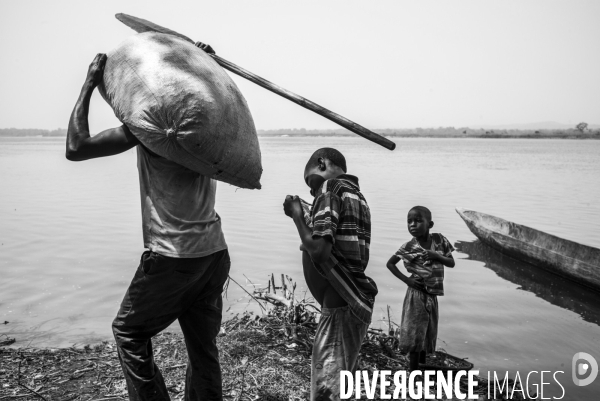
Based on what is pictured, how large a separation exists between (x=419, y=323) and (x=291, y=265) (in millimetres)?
3859

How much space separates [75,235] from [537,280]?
761 cm

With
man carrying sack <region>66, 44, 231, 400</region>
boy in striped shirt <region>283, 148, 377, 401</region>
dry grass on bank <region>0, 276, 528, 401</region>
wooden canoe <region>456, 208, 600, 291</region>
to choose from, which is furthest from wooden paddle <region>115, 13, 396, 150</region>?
wooden canoe <region>456, 208, 600, 291</region>

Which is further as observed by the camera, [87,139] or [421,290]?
[421,290]

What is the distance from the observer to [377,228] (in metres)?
9.74

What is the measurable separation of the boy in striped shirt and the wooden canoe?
571 cm

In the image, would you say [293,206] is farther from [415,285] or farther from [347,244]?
[415,285]

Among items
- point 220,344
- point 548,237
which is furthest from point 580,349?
point 220,344

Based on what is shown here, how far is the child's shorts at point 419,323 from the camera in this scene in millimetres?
3754

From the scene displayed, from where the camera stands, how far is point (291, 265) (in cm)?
750

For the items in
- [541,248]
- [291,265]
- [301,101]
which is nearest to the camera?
[301,101]

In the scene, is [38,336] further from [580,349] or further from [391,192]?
[391,192]

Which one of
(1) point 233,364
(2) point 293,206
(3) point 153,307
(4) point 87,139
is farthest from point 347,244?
(1) point 233,364

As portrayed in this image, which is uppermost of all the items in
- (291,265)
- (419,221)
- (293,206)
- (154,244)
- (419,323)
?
(293,206)

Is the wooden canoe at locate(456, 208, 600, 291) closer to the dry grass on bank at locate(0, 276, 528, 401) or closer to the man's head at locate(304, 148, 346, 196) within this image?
the dry grass on bank at locate(0, 276, 528, 401)
